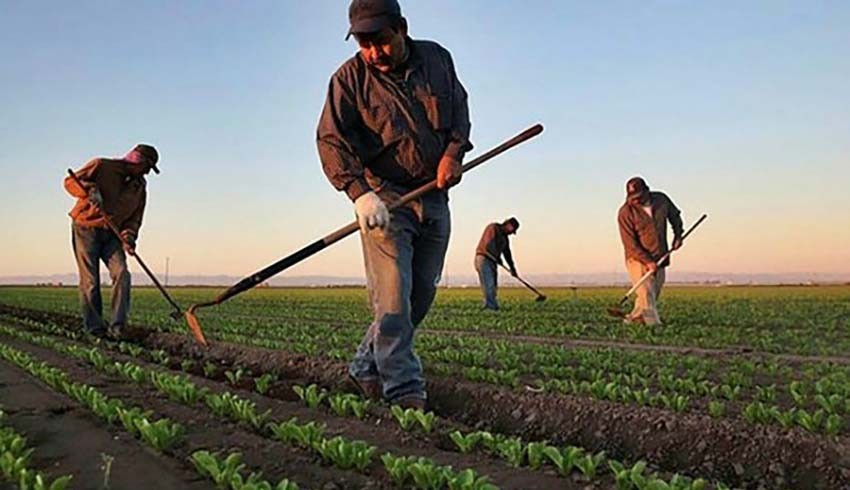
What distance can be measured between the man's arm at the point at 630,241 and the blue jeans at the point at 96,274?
6655 millimetres

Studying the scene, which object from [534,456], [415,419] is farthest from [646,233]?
[534,456]

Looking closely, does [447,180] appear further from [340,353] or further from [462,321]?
[462,321]

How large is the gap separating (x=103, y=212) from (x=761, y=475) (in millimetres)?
7491

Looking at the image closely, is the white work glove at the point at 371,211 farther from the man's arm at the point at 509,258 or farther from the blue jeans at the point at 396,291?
the man's arm at the point at 509,258

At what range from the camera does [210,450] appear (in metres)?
3.40

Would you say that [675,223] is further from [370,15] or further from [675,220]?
[370,15]

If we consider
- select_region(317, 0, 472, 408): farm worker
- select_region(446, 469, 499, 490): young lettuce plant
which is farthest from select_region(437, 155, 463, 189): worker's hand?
select_region(446, 469, 499, 490): young lettuce plant

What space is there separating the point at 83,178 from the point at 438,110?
19.5ft

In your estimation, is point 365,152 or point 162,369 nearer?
point 365,152

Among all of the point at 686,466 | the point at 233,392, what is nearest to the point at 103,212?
the point at 233,392

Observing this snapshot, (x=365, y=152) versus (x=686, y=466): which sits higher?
(x=365, y=152)

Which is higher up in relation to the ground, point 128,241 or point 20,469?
point 128,241

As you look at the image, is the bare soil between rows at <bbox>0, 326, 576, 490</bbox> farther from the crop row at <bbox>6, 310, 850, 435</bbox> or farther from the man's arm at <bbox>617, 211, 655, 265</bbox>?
the man's arm at <bbox>617, 211, 655, 265</bbox>

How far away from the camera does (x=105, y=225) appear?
918 cm
